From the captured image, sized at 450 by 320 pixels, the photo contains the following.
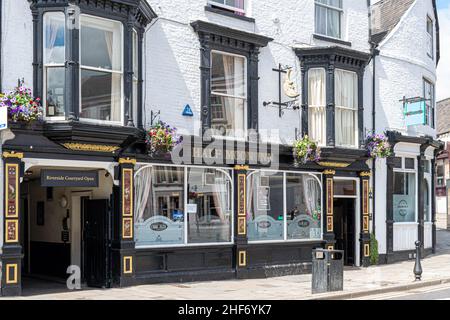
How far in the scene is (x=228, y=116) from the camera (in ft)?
59.4

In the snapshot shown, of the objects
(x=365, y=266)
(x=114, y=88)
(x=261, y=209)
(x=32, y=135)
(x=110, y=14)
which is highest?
(x=110, y=14)

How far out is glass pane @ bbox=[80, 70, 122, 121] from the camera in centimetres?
1465

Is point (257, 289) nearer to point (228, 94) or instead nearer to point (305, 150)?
point (305, 150)

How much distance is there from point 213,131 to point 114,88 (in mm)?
3399

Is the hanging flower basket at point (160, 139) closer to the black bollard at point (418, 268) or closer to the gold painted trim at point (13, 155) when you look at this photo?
the gold painted trim at point (13, 155)

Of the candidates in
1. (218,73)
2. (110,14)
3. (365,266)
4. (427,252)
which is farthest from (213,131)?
(427,252)

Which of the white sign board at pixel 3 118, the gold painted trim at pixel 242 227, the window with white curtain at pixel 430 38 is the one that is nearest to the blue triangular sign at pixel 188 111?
the gold painted trim at pixel 242 227

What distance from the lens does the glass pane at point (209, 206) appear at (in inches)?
672

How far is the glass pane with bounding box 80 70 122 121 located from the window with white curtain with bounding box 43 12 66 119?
514 mm

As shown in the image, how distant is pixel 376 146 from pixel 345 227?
2.97 m

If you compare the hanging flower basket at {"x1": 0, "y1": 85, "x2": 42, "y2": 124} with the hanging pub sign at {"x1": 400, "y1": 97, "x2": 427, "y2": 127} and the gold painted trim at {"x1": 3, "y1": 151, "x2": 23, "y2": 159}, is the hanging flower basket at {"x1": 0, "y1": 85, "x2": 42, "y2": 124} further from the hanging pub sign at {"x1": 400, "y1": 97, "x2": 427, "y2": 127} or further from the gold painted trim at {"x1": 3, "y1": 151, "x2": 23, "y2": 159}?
the hanging pub sign at {"x1": 400, "y1": 97, "x2": 427, "y2": 127}

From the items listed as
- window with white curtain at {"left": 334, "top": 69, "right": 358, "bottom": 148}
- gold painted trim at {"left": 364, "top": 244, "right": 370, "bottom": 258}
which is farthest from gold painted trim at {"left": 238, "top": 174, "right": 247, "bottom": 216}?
gold painted trim at {"left": 364, "top": 244, "right": 370, "bottom": 258}
